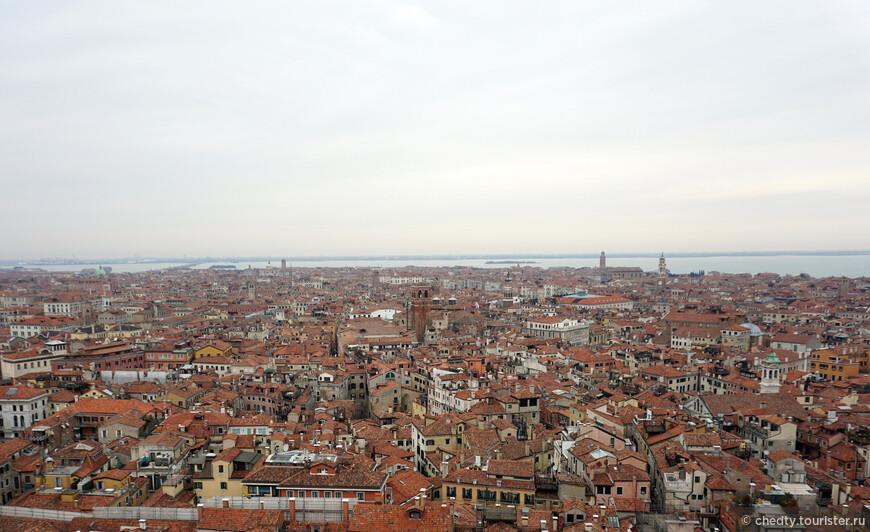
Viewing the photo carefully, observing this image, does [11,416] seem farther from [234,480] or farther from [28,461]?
[234,480]

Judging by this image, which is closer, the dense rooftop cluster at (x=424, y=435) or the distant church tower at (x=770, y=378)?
the dense rooftop cluster at (x=424, y=435)

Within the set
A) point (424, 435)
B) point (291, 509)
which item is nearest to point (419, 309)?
point (424, 435)

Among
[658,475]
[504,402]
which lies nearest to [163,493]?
[504,402]

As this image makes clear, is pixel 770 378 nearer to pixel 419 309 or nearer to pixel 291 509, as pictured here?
pixel 291 509

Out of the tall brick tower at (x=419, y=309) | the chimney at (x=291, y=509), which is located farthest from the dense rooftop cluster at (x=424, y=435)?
the tall brick tower at (x=419, y=309)

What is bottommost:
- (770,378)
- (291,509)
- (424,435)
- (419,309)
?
(424,435)

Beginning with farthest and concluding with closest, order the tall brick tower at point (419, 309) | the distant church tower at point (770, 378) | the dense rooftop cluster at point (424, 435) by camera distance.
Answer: the tall brick tower at point (419, 309), the distant church tower at point (770, 378), the dense rooftop cluster at point (424, 435)

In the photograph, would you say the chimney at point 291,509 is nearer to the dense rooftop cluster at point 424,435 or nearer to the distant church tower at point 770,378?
the dense rooftop cluster at point 424,435

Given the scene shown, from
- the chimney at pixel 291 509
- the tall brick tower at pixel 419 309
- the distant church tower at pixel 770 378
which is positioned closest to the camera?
the chimney at pixel 291 509

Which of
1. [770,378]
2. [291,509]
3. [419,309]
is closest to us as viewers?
[291,509]
